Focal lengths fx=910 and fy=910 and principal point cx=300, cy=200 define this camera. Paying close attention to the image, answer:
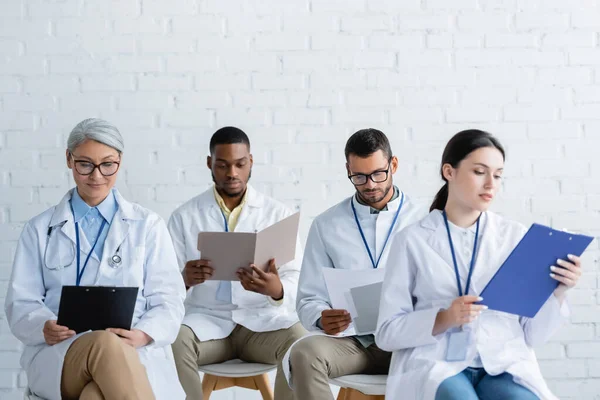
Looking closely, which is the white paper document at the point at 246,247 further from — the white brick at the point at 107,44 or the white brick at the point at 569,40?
the white brick at the point at 569,40

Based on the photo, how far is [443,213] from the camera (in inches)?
116

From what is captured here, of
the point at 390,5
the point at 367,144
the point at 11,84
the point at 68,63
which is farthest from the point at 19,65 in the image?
the point at 367,144

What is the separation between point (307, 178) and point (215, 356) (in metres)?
1.07

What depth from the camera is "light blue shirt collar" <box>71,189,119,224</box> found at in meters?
A: 3.25

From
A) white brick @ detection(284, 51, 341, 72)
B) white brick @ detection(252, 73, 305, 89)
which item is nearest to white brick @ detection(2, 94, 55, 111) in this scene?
white brick @ detection(252, 73, 305, 89)

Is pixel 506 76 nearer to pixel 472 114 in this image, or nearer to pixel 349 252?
pixel 472 114

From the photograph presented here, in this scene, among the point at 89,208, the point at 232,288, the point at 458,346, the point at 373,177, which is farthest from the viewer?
the point at 232,288

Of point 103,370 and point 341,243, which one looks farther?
point 341,243

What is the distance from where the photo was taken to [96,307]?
289cm

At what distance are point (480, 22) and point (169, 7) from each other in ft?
4.95

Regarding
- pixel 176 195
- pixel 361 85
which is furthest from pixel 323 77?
pixel 176 195

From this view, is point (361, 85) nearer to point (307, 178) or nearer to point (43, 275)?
point (307, 178)

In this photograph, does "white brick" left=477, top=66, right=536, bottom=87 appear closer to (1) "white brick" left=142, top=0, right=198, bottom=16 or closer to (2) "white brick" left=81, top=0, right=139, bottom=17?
(1) "white brick" left=142, top=0, right=198, bottom=16

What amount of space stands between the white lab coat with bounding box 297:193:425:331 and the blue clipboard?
85 centimetres
